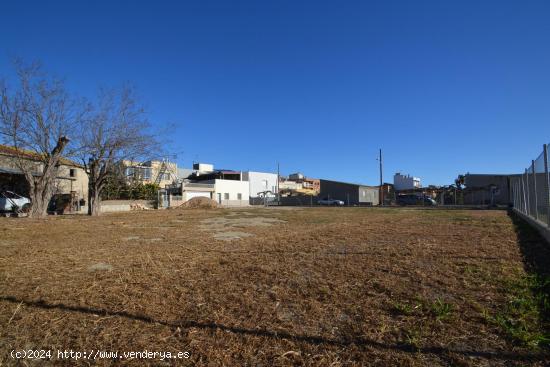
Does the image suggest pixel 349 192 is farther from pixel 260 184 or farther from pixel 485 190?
pixel 485 190

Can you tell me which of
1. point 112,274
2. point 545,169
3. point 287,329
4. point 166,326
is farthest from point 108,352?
point 545,169

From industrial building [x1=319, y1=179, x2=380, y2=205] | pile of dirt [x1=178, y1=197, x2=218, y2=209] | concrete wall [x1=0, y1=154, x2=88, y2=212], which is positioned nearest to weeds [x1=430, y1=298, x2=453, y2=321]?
concrete wall [x1=0, y1=154, x2=88, y2=212]

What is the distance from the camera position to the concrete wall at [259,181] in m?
60.9

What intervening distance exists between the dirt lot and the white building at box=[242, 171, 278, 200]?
52.9m

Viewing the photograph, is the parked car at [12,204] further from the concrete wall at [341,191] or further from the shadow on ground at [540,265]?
the concrete wall at [341,191]

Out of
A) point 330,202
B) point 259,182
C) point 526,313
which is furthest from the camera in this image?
point 259,182

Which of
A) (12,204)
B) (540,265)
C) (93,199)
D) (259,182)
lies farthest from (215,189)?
(540,265)

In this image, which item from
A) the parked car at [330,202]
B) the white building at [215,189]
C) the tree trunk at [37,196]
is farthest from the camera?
the parked car at [330,202]

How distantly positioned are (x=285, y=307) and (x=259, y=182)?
196 ft

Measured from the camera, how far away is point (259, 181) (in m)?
63.1

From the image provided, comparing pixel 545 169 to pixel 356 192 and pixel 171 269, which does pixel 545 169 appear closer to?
pixel 171 269

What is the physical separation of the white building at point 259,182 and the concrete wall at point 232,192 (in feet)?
10.4

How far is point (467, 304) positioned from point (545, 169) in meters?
6.29

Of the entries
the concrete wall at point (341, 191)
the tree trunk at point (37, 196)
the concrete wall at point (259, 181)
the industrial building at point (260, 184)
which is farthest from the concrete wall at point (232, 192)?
the tree trunk at point (37, 196)
